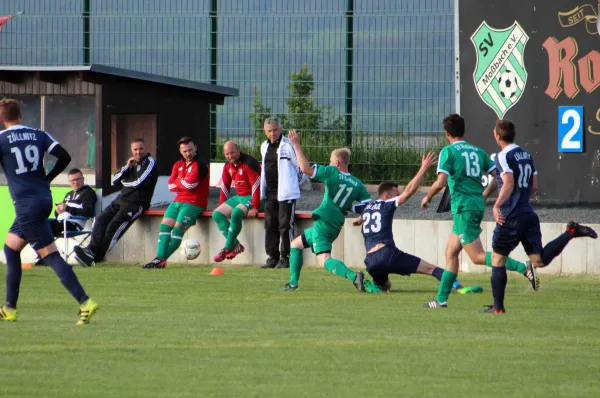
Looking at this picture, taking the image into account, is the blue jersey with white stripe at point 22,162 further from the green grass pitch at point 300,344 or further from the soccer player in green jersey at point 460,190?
the soccer player in green jersey at point 460,190

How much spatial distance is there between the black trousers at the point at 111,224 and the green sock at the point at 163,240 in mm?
694

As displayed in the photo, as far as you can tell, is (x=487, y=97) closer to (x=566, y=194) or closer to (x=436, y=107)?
(x=566, y=194)

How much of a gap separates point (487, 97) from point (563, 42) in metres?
1.26

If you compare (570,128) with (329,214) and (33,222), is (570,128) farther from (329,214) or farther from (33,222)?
(33,222)

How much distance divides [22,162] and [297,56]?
413 inches

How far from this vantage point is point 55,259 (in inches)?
408

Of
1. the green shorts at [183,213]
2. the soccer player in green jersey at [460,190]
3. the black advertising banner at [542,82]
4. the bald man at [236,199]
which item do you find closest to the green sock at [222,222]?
the bald man at [236,199]

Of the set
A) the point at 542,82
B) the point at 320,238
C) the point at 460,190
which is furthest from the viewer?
the point at 542,82

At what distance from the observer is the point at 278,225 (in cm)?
1730

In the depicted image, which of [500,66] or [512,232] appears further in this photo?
[500,66]

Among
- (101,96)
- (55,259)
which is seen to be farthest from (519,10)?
(55,259)

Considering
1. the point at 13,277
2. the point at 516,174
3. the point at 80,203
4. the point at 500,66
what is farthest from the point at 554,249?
the point at 80,203

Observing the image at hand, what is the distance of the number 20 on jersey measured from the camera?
53.4 feet

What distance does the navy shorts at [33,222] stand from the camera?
34.3ft
